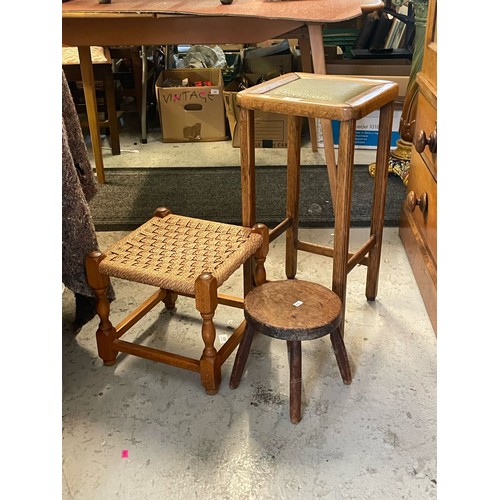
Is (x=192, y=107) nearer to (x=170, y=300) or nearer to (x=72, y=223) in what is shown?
(x=170, y=300)

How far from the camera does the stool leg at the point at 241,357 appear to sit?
1.47 m

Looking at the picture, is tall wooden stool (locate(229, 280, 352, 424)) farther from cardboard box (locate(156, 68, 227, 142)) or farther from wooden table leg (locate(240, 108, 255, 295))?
cardboard box (locate(156, 68, 227, 142))

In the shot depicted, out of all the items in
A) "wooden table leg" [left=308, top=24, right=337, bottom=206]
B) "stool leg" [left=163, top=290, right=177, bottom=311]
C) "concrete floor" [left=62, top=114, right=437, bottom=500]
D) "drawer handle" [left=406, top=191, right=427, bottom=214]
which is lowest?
"concrete floor" [left=62, top=114, right=437, bottom=500]

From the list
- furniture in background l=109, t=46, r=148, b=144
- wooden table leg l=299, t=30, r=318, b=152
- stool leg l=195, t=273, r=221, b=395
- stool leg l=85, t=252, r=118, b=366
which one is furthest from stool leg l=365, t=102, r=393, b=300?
furniture in background l=109, t=46, r=148, b=144

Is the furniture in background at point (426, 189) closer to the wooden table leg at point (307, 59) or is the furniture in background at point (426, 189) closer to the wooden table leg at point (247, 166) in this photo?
the wooden table leg at point (247, 166)

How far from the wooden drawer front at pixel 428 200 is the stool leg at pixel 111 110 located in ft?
5.18

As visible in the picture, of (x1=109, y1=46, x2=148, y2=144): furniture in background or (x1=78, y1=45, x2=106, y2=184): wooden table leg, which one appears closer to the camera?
(x1=78, y1=45, x2=106, y2=184): wooden table leg

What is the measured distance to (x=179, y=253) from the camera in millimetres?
1533

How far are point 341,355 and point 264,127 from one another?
1949 millimetres

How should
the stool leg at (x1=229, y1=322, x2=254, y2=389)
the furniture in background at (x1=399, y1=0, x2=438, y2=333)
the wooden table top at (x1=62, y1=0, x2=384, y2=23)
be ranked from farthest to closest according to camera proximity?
the wooden table top at (x1=62, y1=0, x2=384, y2=23) < the furniture in background at (x1=399, y1=0, x2=438, y2=333) < the stool leg at (x1=229, y1=322, x2=254, y2=389)

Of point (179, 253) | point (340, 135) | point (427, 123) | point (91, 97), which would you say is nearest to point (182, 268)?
point (179, 253)

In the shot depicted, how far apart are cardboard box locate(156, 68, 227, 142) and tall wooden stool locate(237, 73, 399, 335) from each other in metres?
1.53

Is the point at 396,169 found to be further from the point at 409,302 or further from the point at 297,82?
the point at 297,82

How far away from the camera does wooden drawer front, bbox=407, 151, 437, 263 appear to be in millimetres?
1748
